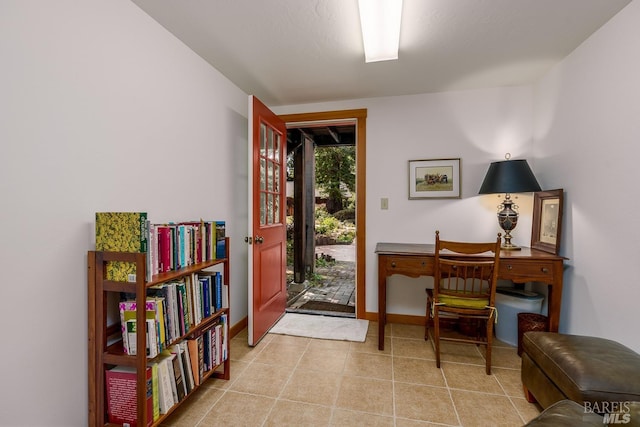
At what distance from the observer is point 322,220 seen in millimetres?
7125

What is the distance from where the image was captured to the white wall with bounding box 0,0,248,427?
41.3 inches

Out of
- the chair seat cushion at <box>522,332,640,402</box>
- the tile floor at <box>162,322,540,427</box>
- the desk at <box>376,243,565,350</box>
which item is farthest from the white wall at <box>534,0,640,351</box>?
the tile floor at <box>162,322,540,427</box>

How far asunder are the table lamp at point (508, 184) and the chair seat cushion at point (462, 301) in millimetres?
651

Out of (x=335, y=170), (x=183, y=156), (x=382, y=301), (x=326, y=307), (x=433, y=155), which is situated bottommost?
(x=326, y=307)

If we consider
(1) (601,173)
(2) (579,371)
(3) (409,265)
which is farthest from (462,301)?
(1) (601,173)

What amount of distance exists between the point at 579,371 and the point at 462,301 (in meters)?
0.77

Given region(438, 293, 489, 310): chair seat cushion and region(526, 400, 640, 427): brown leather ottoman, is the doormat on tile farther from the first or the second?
region(526, 400, 640, 427): brown leather ottoman

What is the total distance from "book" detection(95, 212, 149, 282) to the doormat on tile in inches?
63.9

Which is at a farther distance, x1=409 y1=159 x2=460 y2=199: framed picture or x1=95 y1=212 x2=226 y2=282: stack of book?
x1=409 y1=159 x2=460 y2=199: framed picture

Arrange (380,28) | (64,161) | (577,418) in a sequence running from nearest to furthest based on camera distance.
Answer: (577,418), (64,161), (380,28)

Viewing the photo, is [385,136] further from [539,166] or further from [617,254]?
[617,254]

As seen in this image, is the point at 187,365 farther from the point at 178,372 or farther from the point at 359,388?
the point at 359,388

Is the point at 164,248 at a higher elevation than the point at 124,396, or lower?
higher

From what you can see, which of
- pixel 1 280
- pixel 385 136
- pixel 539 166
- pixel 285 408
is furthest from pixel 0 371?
pixel 539 166
